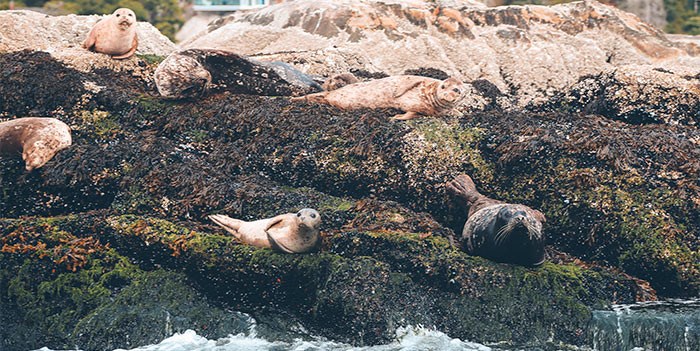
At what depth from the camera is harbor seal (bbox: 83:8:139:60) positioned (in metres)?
13.8

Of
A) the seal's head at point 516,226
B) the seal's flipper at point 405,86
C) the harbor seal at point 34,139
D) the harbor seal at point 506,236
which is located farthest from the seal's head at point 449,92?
the harbor seal at point 34,139

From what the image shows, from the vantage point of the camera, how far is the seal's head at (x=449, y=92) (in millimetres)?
12016

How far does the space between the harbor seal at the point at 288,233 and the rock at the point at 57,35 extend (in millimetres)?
4929

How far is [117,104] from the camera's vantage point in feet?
38.8

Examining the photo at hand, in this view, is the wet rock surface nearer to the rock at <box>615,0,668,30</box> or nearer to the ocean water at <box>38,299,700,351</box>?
the ocean water at <box>38,299,700,351</box>

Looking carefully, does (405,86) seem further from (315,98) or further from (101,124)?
(101,124)

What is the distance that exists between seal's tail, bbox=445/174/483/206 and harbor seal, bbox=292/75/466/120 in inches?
55.9

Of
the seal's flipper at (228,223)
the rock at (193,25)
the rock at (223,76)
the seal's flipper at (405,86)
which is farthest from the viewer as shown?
the rock at (193,25)

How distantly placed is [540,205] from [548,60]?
7.38m

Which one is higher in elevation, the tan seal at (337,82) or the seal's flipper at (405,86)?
the seal's flipper at (405,86)

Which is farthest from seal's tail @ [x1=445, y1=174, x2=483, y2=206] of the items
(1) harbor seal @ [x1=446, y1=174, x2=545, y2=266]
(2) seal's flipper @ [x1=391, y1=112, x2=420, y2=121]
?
(2) seal's flipper @ [x1=391, y1=112, x2=420, y2=121]

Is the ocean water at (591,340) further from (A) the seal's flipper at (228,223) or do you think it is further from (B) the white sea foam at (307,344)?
(A) the seal's flipper at (228,223)

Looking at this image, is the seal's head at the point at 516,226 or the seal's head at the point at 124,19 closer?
the seal's head at the point at 516,226

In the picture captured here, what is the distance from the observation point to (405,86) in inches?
482
